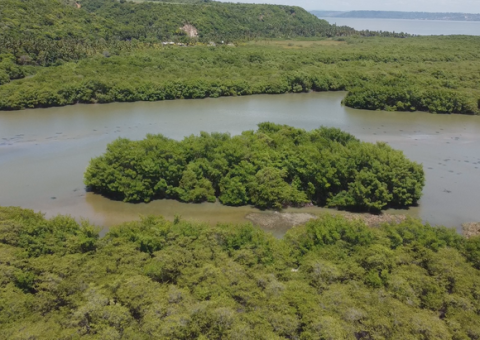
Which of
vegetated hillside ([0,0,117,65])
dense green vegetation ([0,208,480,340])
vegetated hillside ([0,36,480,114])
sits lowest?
dense green vegetation ([0,208,480,340])

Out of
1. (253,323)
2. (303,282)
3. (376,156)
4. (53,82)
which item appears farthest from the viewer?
(53,82)

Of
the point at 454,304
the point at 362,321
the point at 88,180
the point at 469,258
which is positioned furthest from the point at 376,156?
the point at 88,180

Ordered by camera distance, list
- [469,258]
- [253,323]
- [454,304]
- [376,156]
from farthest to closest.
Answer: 1. [376,156]
2. [469,258]
3. [454,304]
4. [253,323]

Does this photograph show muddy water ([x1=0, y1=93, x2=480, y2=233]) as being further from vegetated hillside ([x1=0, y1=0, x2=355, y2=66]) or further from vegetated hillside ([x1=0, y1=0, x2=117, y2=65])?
vegetated hillside ([x1=0, y1=0, x2=355, y2=66])

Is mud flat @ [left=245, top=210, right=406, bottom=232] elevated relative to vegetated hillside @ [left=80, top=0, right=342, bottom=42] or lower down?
lower down

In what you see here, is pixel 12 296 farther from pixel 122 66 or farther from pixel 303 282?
pixel 122 66

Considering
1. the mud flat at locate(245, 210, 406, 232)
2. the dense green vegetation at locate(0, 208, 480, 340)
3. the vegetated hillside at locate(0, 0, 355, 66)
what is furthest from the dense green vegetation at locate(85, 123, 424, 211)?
the vegetated hillside at locate(0, 0, 355, 66)

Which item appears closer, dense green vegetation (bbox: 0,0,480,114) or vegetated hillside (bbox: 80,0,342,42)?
dense green vegetation (bbox: 0,0,480,114)
